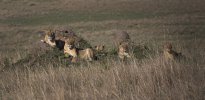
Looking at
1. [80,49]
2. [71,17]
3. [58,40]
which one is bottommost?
[71,17]

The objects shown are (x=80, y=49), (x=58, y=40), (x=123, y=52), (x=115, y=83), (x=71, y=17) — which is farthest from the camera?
(x=71, y=17)

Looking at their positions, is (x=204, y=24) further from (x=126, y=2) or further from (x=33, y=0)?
(x=33, y=0)

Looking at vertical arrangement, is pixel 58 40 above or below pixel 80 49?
above

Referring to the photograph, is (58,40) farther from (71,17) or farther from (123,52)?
(71,17)

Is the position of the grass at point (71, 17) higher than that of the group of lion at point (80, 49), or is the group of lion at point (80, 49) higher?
the group of lion at point (80, 49)

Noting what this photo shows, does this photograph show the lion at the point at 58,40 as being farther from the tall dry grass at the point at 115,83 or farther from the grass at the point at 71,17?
the grass at the point at 71,17

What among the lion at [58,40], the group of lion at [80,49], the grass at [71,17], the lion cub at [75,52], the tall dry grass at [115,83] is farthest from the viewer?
the grass at [71,17]

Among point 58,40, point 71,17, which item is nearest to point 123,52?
point 58,40

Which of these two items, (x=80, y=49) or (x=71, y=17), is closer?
(x=80, y=49)

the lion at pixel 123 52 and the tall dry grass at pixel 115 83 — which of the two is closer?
the tall dry grass at pixel 115 83

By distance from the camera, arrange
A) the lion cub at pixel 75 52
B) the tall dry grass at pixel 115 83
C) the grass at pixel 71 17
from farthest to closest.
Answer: the grass at pixel 71 17 < the lion cub at pixel 75 52 < the tall dry grass at pixel 115 83

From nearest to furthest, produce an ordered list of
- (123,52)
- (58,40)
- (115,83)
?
(115,83)
(123,52)
(58,40)

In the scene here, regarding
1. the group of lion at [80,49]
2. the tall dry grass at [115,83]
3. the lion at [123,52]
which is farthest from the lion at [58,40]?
the tall dry grass at [115,83]

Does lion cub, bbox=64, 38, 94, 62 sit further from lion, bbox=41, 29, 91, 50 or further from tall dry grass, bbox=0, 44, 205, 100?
tall dry grass, bbox=0, 44, 205, 100
